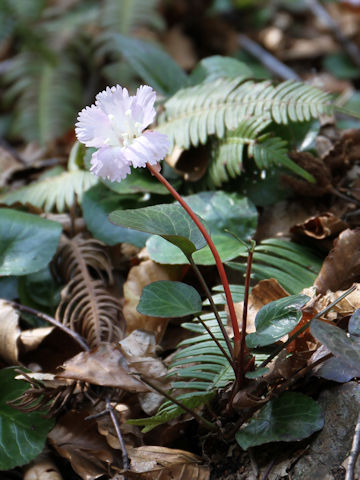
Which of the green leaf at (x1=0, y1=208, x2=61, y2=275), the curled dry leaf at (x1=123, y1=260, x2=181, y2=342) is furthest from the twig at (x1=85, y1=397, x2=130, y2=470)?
the green leaf at (x1=0, y1=208, x2=61, y2=275)

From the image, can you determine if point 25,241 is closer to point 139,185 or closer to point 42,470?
point 139,185

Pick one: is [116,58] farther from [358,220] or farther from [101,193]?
[358,220]

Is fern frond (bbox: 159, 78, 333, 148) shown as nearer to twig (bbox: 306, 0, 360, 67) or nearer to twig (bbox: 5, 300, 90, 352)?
twig (bbox: 5, 300, 90, 352)

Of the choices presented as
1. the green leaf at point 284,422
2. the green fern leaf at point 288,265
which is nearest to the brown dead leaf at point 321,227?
the green fern leaf at point 288,265

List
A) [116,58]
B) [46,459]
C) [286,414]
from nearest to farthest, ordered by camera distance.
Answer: [286,414]
[46,459]
[116,58]

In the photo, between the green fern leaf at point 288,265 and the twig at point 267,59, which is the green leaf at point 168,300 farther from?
the twig at point 267,59

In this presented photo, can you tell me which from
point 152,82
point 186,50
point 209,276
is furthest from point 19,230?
point 186,50
